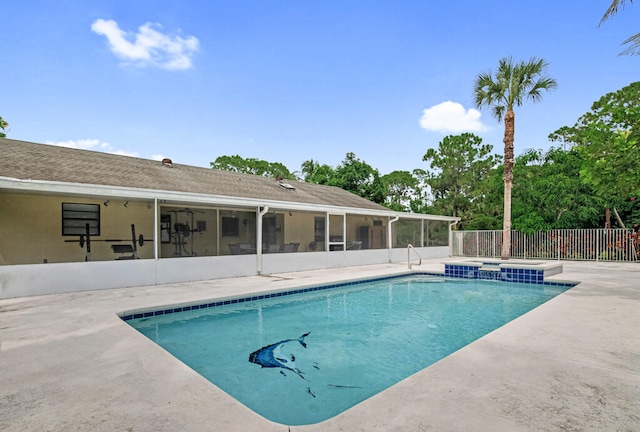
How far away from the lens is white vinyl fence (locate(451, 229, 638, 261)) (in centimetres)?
1480

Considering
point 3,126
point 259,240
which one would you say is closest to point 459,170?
point 259,240

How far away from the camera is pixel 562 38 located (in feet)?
45.3

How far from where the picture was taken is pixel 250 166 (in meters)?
33.9

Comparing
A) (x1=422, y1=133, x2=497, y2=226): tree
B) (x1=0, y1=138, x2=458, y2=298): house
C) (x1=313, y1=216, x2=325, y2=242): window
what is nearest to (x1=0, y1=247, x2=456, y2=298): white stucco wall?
(x1=0, y1=138, x2=458, y2=298): house

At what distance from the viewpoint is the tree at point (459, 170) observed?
1004 inches

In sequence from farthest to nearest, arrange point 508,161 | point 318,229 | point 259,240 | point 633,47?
point 508,161 < point 318,229 < point 259,240 < point 633,47

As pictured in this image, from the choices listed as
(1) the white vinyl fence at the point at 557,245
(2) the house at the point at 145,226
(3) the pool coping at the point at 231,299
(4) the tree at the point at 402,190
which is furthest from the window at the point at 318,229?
(4) the tree at the point at 402,190

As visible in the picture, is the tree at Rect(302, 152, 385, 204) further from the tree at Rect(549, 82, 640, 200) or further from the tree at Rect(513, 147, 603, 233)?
the tree at Rect(549, 82, 640, 200)

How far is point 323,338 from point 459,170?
2428 cm

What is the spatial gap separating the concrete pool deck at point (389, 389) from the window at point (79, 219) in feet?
18.9

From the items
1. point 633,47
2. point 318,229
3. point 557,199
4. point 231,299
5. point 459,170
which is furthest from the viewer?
point 459,170

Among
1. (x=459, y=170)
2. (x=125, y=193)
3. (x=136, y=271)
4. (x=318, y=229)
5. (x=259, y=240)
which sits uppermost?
(x=459, y=170)

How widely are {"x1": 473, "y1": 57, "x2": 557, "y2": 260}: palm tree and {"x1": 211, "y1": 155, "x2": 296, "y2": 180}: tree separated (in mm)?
20207

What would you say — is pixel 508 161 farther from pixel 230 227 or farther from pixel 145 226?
pixel 145 226
